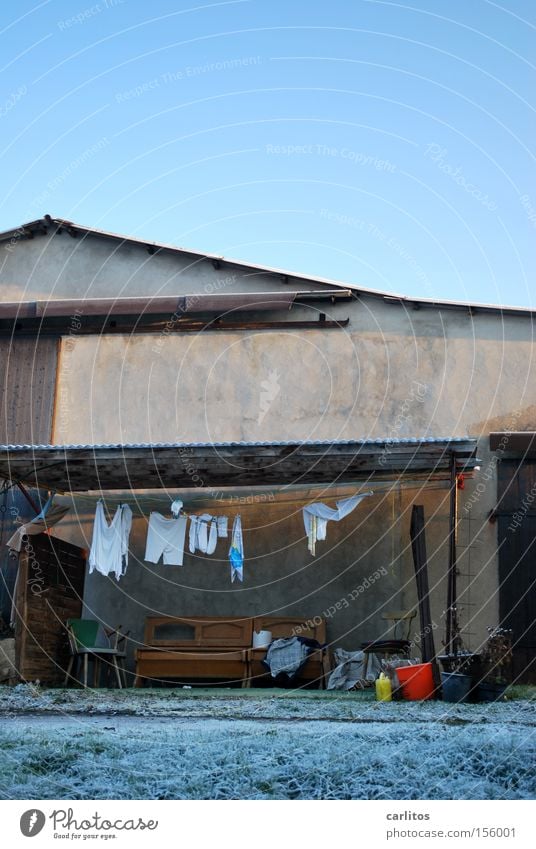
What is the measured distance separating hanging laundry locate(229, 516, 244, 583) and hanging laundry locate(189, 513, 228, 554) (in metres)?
0.18

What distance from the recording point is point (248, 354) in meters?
16.5

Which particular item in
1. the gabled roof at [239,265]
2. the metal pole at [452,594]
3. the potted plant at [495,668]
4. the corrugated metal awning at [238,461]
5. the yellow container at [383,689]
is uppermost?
the gabled roof at [239,265]

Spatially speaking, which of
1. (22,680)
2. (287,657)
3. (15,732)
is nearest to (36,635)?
(22,680)

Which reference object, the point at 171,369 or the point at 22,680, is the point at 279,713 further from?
the point at 171,369

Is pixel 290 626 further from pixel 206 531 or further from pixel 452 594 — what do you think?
pixel 452 594

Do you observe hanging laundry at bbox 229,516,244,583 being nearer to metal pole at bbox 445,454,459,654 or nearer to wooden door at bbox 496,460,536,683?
metal pole at bbox 445,454,459,654

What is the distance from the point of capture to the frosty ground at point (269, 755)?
5.89 metres

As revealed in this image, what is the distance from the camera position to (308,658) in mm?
13859

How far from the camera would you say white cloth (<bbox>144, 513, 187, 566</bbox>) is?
14391 millimetres

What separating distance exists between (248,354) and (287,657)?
510cm

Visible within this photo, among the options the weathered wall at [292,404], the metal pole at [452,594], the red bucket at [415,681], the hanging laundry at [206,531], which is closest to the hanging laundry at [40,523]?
the weathered wall at [292,404]
